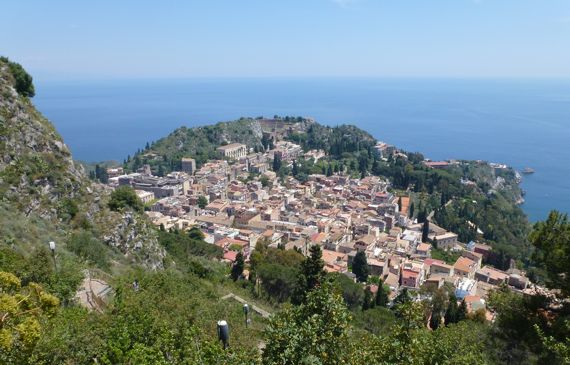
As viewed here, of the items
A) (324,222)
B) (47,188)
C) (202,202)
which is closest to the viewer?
(47,188)

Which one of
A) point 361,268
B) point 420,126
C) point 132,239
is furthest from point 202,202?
point 420,126

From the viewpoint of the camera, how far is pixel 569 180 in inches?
2891

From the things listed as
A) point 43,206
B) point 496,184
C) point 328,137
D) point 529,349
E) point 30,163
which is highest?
point 30,163

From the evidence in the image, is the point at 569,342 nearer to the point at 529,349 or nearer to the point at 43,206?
the point at 529,349

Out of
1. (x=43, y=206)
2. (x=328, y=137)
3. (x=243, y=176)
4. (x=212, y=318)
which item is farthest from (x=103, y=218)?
(x=328, y=137)

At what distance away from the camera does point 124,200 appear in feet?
61.7

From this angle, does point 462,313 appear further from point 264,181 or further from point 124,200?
point 264,181

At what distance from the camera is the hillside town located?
32594 mm

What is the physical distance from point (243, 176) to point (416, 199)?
84.3 ft

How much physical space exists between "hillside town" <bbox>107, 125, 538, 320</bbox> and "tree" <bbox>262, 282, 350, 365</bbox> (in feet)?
72.5

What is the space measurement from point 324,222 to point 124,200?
25.1 m

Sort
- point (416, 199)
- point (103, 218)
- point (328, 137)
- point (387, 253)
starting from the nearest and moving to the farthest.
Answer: point (103, 218), point (387, 253), point (416, 199), point (328, 137)

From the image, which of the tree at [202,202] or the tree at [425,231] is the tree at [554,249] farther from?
the tree at [202,202]

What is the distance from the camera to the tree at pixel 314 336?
4699 millimetres
